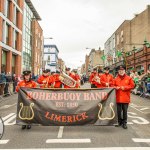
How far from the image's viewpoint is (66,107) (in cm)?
828

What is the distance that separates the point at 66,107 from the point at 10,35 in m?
27.8

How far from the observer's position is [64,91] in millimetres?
8453

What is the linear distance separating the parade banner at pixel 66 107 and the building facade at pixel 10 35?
22.9m

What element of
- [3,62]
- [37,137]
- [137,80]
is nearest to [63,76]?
[37,137]

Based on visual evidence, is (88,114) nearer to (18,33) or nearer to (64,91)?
(64,91)

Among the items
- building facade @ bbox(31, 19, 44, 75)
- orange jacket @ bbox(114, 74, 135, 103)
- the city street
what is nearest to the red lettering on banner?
the city street

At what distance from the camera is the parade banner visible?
26.9 feet

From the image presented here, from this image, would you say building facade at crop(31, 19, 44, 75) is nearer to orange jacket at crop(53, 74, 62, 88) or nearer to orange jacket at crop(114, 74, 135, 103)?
orange jacket at crop(53, 74, 62, 88)

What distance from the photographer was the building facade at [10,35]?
104ft

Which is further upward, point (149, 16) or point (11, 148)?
point (149, 16)

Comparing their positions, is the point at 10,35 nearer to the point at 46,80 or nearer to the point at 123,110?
the point at 46,80

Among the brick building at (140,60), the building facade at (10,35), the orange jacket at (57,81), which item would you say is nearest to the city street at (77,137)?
the orange jacket at (57,81)

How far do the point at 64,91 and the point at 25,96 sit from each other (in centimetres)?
113

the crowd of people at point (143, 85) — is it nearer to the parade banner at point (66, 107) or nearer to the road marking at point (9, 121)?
the road marking at point (9, 121)
